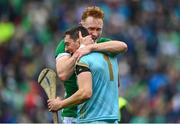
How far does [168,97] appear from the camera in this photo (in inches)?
699

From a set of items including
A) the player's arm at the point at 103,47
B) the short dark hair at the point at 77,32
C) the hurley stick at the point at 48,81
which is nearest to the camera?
the player's arm at the point at 103,47

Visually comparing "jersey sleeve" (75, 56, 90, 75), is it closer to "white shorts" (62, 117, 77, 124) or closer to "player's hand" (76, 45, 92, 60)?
"player's hand" (76, 45, 92, 60)

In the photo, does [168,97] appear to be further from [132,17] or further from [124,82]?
[132,17]

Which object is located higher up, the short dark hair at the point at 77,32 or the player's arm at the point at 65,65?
the short dark hair at the point at 77,32

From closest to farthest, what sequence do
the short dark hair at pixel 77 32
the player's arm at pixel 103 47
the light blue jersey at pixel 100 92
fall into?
the light blue jersey at pixel 100 92 → the player's arm at pixel 103 47 → the short dark hair at pixel 77 32

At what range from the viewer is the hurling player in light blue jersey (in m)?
9.05

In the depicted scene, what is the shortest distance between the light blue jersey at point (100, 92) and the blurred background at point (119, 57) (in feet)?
23.5

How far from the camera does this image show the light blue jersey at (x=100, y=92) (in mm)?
9172

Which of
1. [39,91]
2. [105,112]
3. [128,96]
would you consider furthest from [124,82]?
[105,112]

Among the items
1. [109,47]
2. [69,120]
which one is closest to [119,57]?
[69,120]

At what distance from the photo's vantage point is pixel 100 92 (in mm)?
9234

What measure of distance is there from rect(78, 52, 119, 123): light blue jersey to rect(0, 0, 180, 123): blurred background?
7.18m

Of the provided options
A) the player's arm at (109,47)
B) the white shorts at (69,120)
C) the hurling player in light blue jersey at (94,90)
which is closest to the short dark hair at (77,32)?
the hurling player in light blue jersey at (94,90)

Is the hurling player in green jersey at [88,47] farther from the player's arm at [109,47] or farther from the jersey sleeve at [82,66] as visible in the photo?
the jersey sleeve at [82,66]
